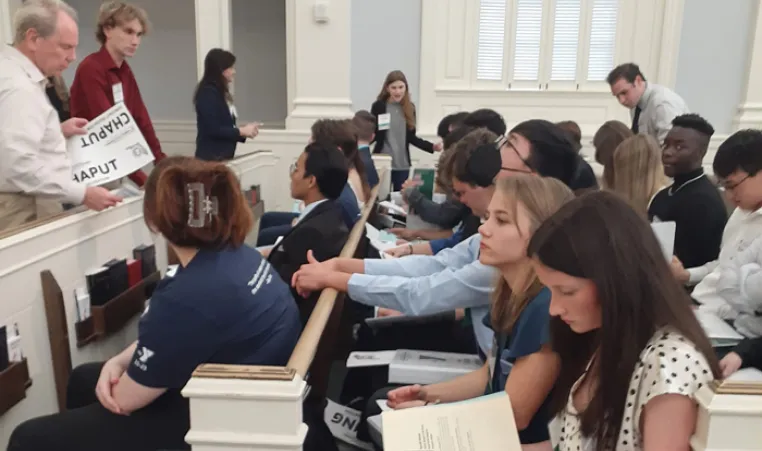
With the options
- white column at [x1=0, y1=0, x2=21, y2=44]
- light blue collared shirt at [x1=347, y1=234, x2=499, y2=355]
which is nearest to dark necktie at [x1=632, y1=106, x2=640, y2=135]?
light blue collared shirt at [x1=347, y1=234, x2=499, y2=355]

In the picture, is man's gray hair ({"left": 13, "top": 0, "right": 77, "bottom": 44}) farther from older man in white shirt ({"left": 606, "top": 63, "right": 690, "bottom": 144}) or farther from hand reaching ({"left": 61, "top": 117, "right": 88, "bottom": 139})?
older man in white shirt ({"left": 606, "top": 63, "right": 690, "bottom": 144})

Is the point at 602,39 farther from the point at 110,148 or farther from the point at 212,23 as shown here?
the point at 110,148

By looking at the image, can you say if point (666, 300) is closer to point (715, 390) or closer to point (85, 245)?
point (715, 390)

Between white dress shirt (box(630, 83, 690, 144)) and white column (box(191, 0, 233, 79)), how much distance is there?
4.14 metres

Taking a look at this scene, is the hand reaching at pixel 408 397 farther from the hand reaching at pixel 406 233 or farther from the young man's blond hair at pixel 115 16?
the young man's blond hair at pixel 115 16

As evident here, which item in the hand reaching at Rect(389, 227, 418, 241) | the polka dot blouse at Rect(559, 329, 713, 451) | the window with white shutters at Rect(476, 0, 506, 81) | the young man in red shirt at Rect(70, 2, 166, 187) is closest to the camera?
the polka dot blouse at Rect(559, 329, 713, 451)

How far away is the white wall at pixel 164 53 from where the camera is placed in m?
8.34

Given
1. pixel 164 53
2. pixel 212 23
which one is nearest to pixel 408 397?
pixel 212 23

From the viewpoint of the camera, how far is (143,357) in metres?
1.62

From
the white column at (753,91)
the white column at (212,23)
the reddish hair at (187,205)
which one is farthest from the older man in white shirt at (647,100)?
the reddish hair at (187,205)

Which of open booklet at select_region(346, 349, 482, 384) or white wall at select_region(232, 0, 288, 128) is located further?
white wall at select_region(232, 0, 288, 128)

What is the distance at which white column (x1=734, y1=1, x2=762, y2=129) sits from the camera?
6.59m

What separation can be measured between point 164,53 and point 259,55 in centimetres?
125

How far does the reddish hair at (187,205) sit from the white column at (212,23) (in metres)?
5.17
